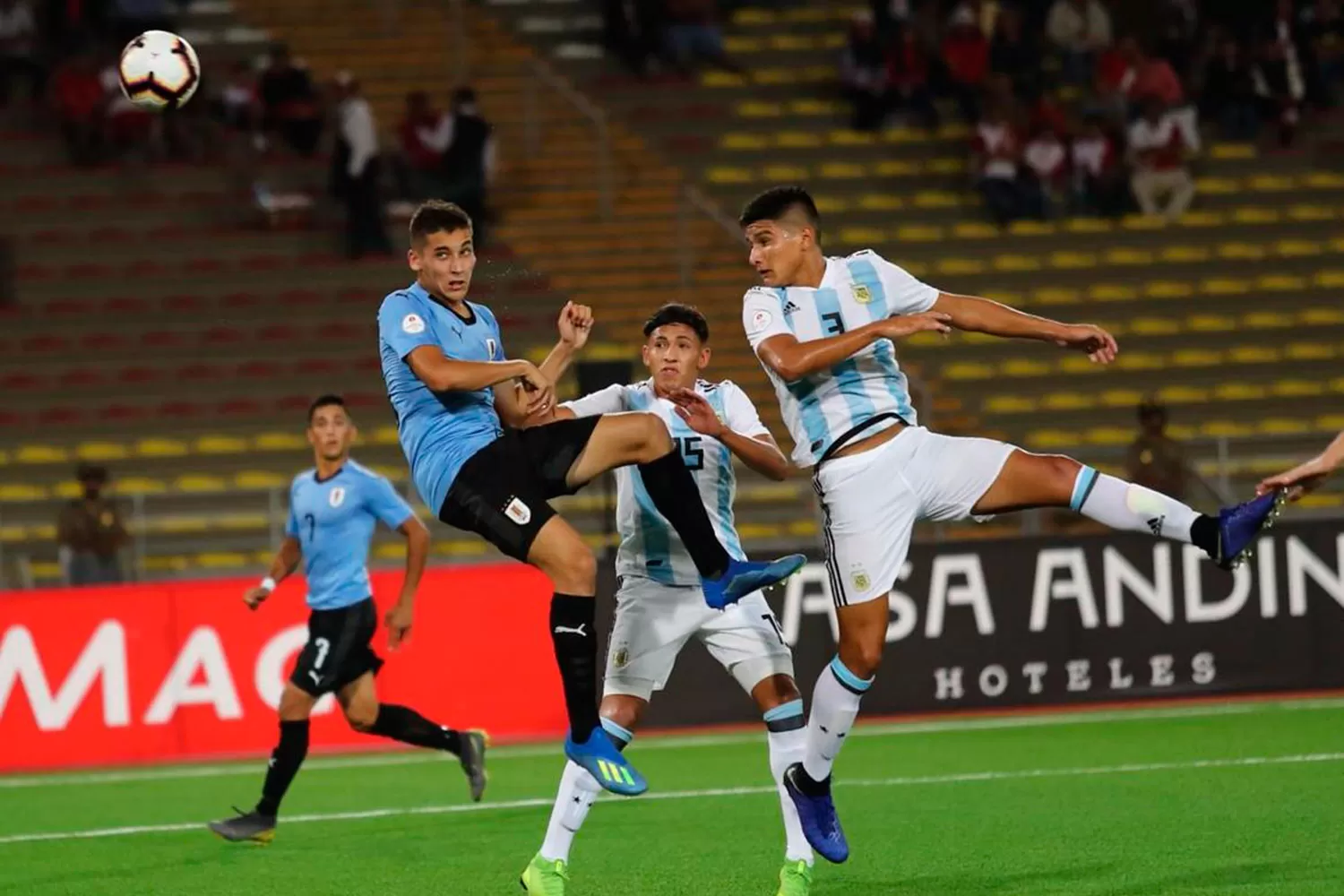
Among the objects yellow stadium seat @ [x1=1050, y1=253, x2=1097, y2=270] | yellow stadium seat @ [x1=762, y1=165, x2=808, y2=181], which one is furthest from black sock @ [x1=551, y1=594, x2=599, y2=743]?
yellow stadium seat @ [x1=762, y1=165, x2=808, y2=181]

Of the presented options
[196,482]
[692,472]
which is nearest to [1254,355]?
[196,482]

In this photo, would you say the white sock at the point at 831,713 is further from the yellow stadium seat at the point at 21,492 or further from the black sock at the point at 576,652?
the yellow stadium seat at the point at 21,492

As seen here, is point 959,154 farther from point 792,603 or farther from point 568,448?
point 568,448

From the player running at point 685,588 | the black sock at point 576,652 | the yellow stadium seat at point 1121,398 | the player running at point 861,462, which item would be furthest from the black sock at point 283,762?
the yellow stadium seat at point 1121,398

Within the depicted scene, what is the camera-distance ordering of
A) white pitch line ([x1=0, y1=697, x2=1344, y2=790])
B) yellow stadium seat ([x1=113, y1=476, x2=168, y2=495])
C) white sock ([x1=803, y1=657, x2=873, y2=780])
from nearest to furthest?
white sock ([x1=803, y1=657, x2=873, y2=780])
white pitch line ([x1=0, y1=697, x2=1344, y2=790])
yellow stadium seat ([x1=113, y1=476, x2=168, y2=495])

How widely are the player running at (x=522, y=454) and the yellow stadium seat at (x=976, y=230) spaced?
15.1 m

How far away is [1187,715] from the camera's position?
48.6 ft

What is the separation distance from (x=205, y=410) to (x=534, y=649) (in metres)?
6.59

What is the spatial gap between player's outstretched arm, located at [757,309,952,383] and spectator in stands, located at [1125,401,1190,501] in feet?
29.9

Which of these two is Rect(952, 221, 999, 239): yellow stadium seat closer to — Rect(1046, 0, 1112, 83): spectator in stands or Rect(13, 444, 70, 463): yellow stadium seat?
Rect(1046, 0, 1112, 83): spectator in stands

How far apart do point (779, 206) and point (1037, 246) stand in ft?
49.9

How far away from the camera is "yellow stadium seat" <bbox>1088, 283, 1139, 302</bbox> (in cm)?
2191

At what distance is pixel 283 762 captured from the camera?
10.8 meters

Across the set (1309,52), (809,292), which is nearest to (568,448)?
(809,292)
